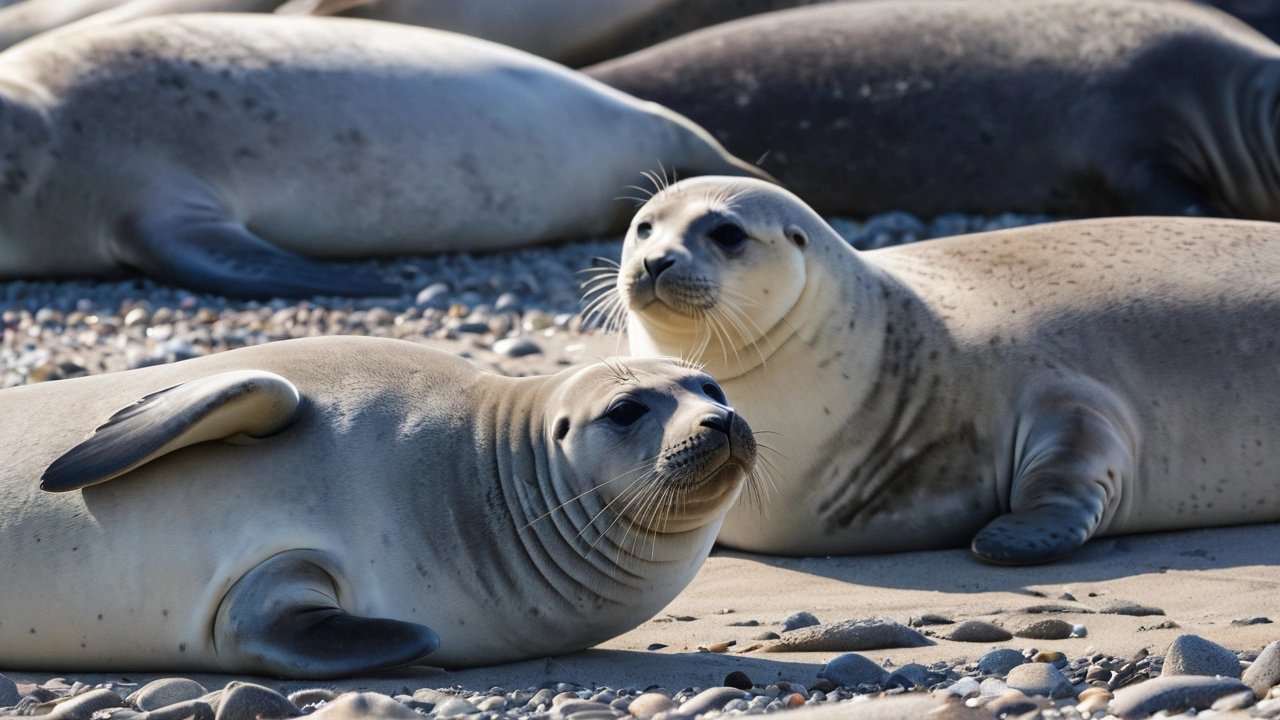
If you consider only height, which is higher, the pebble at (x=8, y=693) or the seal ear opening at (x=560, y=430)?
the seal ear opening at (x=560, y=430)

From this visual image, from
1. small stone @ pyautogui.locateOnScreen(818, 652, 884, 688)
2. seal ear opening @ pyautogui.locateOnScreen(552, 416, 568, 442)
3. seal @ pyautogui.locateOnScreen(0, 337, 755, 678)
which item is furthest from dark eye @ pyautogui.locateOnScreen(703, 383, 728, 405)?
small stone @ pyautogui.locateOnScreen(818, 652, 884, 688)

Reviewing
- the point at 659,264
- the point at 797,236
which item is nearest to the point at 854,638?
the point at 659,264

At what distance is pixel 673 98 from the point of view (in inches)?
334

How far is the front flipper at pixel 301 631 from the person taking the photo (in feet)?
9.82

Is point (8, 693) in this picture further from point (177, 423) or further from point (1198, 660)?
point (1198, 660)

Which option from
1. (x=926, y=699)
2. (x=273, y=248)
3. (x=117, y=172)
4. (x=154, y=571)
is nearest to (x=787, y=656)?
(x=926, y=699)

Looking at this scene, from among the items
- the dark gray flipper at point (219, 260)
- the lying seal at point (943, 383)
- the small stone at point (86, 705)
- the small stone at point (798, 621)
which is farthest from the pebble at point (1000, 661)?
the dark gray flipper at point (219, 260)

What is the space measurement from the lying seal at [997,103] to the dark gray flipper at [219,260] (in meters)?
2.29

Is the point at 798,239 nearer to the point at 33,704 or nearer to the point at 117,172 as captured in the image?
the point at 33,704

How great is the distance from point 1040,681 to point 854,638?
1.99ft

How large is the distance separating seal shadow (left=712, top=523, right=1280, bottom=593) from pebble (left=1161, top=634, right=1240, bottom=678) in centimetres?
99

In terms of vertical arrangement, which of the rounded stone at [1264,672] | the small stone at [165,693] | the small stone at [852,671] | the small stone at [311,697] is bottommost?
the small stone at [165,693]

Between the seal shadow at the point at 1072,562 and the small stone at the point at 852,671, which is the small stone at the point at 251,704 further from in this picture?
the seal shadow at the point at 1072,562

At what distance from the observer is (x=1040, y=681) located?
9.13 ft
